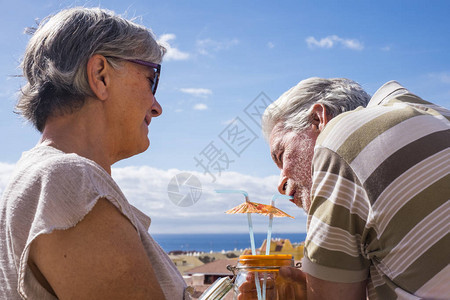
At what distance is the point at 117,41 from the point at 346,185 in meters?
0.97

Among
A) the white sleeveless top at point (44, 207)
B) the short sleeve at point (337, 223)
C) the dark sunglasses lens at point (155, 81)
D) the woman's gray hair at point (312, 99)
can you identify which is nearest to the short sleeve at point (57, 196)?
the white sleeveless top at point (44, 207)

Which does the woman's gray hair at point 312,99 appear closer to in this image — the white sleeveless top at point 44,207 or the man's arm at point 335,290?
the man's arm at point 335,290

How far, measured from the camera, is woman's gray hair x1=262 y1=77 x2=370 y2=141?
92.4 inches

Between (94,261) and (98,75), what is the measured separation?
0.76 metres

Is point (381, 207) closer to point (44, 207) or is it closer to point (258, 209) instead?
point (258, 209)

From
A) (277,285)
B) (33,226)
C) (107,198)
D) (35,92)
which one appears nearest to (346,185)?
(277,285)

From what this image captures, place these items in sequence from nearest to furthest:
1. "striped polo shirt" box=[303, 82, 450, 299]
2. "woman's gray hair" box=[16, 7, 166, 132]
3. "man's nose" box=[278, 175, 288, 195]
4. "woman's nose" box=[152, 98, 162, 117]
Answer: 1. "striped polo shirt" box=[303, 82, 450, 299]
2. "woman's gray hair" box=[16, 7, 166, 132]
3. "woman's nose" box=[152, 98, 162, 117]
4. "man's nose" box=[278, 175, 288, 195]

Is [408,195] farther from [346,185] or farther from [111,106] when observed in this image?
[111,106]

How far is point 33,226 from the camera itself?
1.44 meters

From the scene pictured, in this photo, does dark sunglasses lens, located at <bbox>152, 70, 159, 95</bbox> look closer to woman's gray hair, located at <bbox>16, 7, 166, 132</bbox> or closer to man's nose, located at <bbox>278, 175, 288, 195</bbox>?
woman's gray hair, located at <bbox>16, 7, 166, 132</bbox>

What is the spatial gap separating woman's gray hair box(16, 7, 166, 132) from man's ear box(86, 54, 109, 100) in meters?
0.02

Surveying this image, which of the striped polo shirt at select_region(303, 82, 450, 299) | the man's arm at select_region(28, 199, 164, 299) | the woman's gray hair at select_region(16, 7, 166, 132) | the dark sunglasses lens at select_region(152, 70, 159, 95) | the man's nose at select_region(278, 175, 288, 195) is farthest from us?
the man's nose at select_region(278, 175, 288, 195)

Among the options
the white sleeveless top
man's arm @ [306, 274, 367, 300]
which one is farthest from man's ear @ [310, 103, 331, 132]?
the white sleeveless top

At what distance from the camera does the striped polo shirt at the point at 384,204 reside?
5.01 feet
